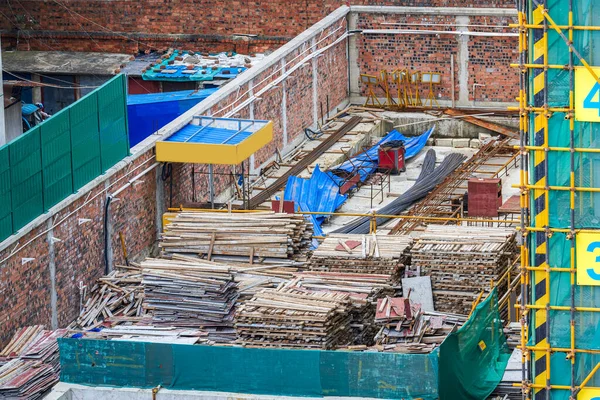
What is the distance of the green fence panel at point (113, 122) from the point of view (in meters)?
33.3

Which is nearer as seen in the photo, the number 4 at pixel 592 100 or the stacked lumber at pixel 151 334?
the number 4 at pixel 592 100

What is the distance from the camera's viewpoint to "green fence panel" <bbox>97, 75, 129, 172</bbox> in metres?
33.3

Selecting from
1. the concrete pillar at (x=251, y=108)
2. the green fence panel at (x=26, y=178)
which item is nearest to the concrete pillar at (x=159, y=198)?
the green fence panel at (x=26, y=178)

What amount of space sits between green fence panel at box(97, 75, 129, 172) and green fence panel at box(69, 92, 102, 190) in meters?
0.21

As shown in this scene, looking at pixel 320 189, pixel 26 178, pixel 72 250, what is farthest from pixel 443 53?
pixel 26 178

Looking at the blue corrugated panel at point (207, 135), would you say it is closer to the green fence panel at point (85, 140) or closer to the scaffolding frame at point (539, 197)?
the green fence panel at point (85, 140)

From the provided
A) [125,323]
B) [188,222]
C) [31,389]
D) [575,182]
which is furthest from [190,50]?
[575,182]

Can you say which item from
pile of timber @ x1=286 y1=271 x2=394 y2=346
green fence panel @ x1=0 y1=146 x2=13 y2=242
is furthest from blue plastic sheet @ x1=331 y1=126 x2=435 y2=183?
green fence panel @ x1=0 y1=146 x2=13 y2=242

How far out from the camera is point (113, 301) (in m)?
31.2

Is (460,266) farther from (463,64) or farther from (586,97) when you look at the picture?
(463,64)

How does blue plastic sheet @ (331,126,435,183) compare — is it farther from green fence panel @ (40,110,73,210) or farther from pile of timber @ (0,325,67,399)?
pile of timber @ (0,325,67,399)

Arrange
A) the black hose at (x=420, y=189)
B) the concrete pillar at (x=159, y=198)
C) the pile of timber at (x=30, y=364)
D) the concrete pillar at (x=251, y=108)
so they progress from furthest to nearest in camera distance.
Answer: the concrete pillar at (x=251, y=108) < the black hose at (x=420, y=189) < the concrete pillar at (x=159, y=198) < the pile of timber at (x=30, y=364)

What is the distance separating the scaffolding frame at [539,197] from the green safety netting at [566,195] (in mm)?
51

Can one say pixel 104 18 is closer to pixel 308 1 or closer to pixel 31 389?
Result: pixel 308 1
